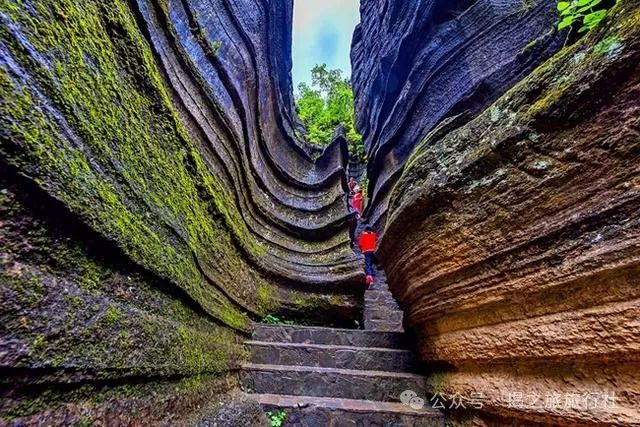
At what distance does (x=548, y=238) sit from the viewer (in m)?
1.62

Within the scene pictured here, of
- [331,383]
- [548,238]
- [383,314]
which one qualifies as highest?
[383,314]

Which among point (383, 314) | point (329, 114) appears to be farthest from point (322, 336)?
point (329, 114)

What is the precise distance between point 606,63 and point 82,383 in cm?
238

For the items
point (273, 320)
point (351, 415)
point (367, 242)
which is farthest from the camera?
point (367, 242)

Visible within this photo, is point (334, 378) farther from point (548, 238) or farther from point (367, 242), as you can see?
point (367, 242)

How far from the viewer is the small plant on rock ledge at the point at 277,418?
2.57m

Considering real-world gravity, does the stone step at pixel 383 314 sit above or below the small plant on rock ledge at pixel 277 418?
above

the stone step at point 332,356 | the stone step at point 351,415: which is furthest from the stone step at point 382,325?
the stone step at point 351,415

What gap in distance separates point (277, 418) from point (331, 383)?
60 centimetres

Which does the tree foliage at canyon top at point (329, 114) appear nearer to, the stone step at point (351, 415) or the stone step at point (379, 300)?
the stone step at point (379, 300)

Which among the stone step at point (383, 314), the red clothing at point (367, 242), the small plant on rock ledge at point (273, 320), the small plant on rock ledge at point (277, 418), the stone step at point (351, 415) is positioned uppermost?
the red clothing at point (367, 242)

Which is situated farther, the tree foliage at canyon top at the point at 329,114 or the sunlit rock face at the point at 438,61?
the tree foliage at canyon top at the point at 329,114

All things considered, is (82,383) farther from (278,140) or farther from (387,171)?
(387,171)

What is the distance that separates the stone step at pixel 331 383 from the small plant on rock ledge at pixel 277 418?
1.08 feet
